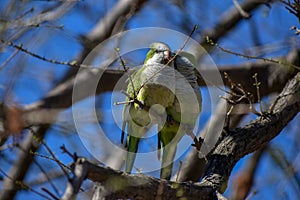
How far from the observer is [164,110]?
3469mm

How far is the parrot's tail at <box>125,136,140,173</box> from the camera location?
132 inches

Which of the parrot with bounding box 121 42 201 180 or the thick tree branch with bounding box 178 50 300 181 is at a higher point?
the thick tree branch with bounding box 178 50 300 181

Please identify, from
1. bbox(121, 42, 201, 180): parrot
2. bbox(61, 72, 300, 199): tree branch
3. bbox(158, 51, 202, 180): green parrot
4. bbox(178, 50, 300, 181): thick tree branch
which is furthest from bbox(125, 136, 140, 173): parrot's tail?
bbox(178, 50, 300, 181): thick tree branch

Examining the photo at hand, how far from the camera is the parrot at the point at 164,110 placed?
3428 mm

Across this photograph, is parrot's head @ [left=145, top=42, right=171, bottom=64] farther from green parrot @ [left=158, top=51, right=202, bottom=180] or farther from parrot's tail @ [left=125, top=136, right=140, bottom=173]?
parrot's tail @ [left=125, top=136, right=140, bottom=173]

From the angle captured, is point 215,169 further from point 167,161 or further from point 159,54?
point 159,54

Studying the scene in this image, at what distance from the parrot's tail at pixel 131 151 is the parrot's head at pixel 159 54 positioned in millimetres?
585

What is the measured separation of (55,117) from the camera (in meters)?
3.18

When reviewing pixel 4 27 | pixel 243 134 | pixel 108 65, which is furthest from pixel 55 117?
pixel 108 65

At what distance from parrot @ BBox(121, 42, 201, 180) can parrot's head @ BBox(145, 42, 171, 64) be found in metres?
0.08

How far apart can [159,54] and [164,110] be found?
1.60 ft

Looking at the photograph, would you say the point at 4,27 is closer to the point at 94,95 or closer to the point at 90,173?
the point at 90,173

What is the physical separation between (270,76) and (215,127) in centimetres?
76

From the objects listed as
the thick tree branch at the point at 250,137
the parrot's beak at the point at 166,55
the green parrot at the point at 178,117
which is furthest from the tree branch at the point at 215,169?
the parrot's beak at the point at 166,55
